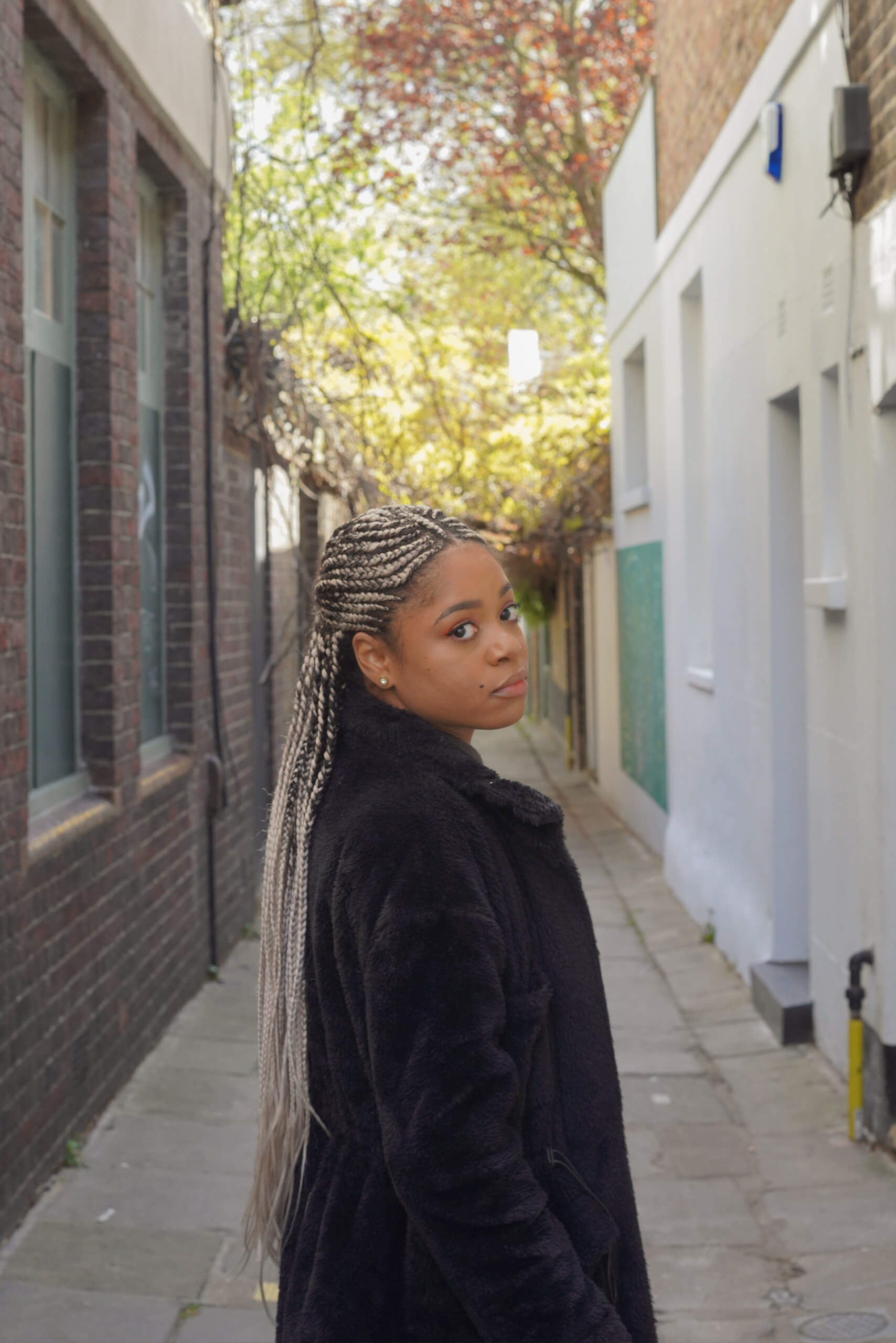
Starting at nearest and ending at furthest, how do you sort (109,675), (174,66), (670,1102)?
(109,675), (670,1102), (174,66)

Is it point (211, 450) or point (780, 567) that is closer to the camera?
point (780, 567)

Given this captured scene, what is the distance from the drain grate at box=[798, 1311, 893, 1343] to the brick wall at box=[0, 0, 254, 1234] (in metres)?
2.19

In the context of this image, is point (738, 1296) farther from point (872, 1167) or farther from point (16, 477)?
point (16, 477)

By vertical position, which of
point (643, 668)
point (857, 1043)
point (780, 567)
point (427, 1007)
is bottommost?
point (857, 1043)

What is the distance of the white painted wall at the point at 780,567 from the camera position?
16.6ft

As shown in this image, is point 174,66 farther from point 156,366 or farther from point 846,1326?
point 846,1326

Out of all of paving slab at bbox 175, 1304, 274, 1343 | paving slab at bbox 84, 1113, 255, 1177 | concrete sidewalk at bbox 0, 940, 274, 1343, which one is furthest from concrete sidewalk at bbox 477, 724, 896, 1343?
paving slab at bbox 84, 1113, 255, 1177

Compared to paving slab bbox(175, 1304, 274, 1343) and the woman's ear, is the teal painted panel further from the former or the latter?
the woman's ear

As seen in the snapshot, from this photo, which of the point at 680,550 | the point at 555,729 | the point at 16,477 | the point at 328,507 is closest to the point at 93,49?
the point at 16,477

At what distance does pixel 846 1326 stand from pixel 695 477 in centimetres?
634

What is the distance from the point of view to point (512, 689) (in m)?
1.88

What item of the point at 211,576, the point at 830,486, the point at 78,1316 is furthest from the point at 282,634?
the point at 78,1316

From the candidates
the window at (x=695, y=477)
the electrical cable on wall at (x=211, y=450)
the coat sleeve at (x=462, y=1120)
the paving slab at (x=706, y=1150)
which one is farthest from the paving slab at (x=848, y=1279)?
the window at (x=695, y=477)

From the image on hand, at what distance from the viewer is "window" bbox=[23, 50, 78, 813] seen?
5023 mm
